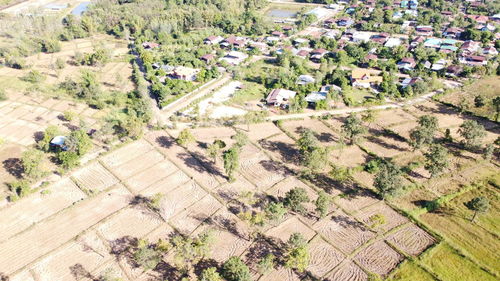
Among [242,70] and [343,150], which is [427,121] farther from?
[242,70]

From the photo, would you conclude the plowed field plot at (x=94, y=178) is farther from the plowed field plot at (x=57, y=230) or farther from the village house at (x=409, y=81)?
the village house at (x=409, y=81)

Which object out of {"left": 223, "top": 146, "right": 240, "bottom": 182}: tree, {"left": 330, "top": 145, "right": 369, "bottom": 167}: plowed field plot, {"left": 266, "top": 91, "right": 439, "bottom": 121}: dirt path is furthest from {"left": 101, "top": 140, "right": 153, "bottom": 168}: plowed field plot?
{"left": 330, "top": 145, "right": 369, "bottom": 167}: plowed field plot

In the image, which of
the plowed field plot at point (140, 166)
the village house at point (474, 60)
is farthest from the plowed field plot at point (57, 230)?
the village house at point (474, 60)

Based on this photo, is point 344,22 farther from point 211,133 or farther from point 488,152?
point 211,133

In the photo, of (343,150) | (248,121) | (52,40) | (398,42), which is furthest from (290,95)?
(52,40)

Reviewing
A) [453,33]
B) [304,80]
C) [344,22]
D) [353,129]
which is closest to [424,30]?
[453,33]

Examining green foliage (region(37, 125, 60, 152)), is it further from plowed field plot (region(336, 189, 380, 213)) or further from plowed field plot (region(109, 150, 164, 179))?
plowed field plot (region(336, 189, 380, 213))
